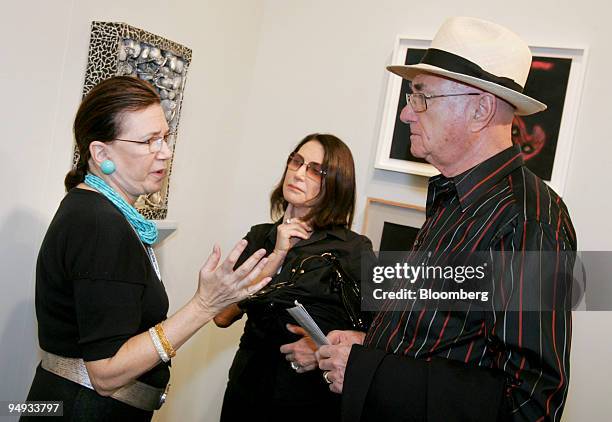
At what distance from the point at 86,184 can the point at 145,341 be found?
20.2 inches

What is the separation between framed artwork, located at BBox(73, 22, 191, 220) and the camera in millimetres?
2236

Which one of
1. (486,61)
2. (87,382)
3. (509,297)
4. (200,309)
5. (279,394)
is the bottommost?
(279,394)

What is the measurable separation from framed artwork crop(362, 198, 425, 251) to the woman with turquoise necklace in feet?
4.83

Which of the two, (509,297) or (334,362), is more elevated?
(509,297)

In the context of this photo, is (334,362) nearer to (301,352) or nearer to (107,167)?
(301,352)

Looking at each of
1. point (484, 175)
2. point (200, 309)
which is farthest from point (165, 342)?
point (484, 175)

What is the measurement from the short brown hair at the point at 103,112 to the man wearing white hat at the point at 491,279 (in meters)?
0.86

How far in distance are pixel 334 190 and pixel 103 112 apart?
1118 mm

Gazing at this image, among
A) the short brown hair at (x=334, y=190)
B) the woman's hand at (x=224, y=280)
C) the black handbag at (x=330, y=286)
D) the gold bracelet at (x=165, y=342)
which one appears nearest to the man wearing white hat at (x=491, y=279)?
the black handbag at (x=330, y=286)

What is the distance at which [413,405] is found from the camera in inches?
60.6

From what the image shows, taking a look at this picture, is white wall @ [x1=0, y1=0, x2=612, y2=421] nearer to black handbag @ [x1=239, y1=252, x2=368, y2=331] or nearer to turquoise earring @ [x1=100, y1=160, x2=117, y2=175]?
turquoise earring @ [x1=100, y1=160, x2=117, y2=175]

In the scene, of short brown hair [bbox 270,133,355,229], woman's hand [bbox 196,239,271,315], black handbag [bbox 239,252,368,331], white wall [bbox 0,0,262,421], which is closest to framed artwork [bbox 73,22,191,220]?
white wall [bbox 0,0,262,421]

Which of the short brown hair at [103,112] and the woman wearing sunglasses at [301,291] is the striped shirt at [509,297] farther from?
the short brown hair at [103,112]

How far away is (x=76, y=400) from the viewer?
66.7 inches
